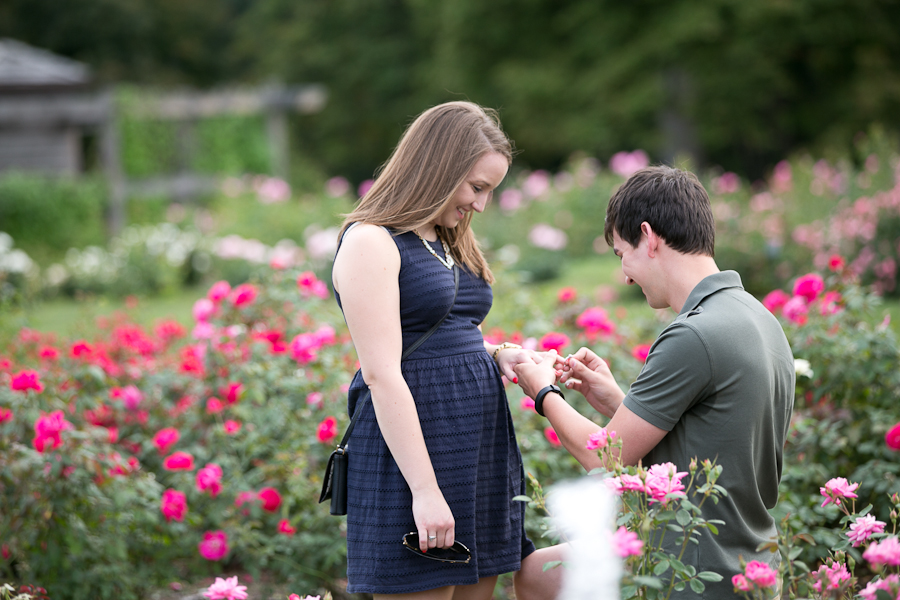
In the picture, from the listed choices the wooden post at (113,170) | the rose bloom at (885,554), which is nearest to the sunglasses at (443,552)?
the rose bloom at (885,554)

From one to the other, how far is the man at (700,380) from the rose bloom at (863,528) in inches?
6.5

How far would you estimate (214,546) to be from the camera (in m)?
2.81

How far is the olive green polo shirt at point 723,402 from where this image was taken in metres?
1.61

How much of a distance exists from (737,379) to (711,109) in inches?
770

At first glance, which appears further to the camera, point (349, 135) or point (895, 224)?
point (349, 135)

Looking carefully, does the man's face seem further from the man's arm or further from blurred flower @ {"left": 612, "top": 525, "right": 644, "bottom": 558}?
blurred flower @ {"left": 612, "top": 525, "right": 644, "bottom": 558}

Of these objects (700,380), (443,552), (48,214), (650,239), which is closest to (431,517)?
(443,552)

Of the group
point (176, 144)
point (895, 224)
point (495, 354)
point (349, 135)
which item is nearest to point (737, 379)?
point (495, 354)

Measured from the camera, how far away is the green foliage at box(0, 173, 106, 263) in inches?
518

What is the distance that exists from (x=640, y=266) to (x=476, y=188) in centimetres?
44

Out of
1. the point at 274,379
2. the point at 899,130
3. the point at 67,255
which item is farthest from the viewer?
the point at 899,130

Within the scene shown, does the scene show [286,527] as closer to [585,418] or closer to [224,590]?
[224,590]

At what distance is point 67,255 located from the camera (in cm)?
1286

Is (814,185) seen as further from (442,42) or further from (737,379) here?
(442,42)
